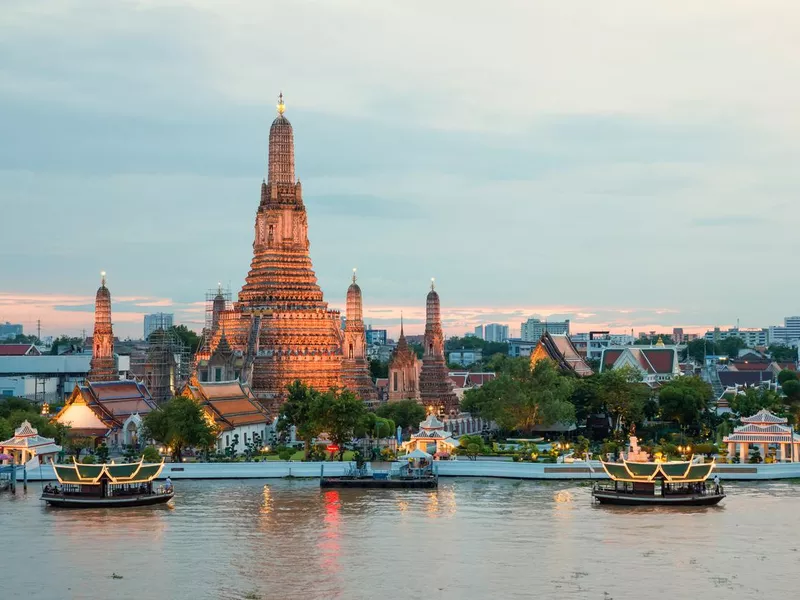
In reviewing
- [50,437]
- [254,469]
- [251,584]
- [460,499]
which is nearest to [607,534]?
[460,499]

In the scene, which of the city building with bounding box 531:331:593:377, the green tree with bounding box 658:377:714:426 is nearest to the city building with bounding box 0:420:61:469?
the green tree with bounding box 658:377:714:426

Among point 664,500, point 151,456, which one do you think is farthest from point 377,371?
point 664,500

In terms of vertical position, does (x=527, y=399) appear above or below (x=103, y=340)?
below

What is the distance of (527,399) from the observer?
9825cm

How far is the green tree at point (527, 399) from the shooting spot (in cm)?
9838

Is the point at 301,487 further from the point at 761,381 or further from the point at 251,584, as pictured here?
the point at 761,381

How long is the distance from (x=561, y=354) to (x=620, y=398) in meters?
25.2

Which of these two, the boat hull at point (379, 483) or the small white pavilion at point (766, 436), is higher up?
the small white pavilion at point (766, 436)

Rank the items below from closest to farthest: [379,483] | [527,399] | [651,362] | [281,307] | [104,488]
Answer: [104,488], [379,483], [527,399], [281,307], [651,362]

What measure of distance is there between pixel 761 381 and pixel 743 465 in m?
79.1

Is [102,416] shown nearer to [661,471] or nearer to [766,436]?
[661,471]

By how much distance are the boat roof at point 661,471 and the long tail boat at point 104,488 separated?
2283cm

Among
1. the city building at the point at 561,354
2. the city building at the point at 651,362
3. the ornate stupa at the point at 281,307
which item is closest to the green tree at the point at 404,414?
the ornate stupa at the point at 281,307

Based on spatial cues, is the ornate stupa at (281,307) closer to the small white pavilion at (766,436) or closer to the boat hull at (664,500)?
the small white pavilion at (766,436)
